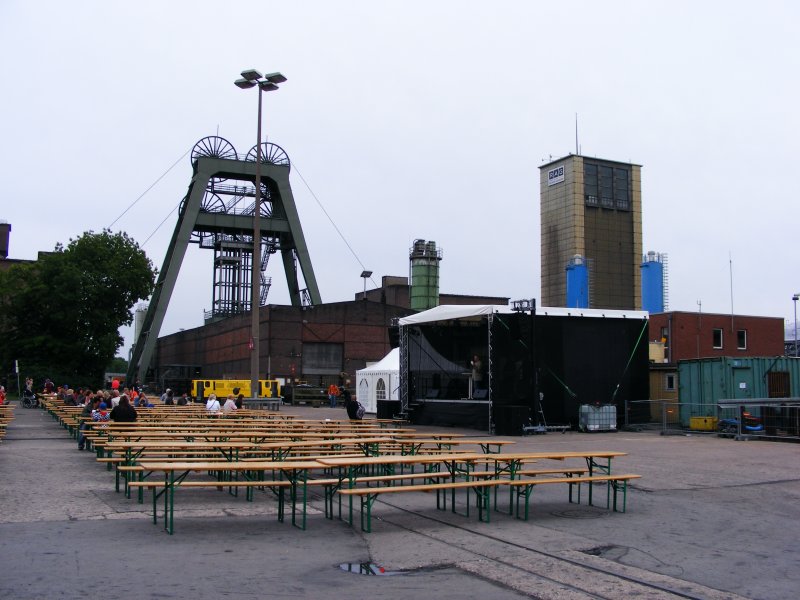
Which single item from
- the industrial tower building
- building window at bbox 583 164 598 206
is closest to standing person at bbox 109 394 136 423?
the industrial tower building

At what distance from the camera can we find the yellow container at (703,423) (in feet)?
87.9

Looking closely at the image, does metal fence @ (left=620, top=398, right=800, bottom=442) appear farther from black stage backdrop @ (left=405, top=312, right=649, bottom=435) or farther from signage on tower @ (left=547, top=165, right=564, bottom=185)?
signage on tower @ (left=547, top=165, right=564, bottom=185)

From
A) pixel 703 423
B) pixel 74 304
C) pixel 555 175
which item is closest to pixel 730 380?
pixel 703 423

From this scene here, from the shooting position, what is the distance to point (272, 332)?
65.8 metres

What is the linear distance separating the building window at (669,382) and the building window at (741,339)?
763 inches

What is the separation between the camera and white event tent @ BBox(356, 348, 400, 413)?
39500 mm

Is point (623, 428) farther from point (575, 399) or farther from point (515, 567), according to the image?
point (515, 567)

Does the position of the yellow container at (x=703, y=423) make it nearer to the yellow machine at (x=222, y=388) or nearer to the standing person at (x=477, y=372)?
the standing person at (x=477, y=372)

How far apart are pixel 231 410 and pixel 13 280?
4065 centimetres

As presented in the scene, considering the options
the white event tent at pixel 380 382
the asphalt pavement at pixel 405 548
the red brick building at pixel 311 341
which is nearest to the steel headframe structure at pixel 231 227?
the red brick building at pixel 311 341

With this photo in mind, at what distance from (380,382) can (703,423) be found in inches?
696

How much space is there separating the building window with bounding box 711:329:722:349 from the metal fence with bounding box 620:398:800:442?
20.1 metres

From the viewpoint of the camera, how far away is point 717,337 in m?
48.2

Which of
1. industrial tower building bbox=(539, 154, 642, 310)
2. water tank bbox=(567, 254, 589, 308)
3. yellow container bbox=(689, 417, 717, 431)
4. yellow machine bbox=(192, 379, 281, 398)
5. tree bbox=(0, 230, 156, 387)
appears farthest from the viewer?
industrial tower building bbox=(539, 154, 642, 310)
